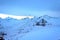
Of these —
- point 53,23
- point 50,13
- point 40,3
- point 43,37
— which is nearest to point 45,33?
point 43,37

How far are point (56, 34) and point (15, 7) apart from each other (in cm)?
67

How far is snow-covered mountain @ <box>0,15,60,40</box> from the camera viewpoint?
1677mm

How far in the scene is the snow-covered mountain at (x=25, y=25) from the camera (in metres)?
1.68

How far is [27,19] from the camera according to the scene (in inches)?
67.6

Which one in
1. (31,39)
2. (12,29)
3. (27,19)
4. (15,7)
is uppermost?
(15,7)

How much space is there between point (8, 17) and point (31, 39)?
43 cm

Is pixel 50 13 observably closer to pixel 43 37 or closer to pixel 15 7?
pixel 43 37

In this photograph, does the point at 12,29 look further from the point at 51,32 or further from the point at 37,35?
the point at 51,32

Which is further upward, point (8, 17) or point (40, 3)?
point (40, 3)

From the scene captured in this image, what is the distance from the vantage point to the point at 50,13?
5.65ft

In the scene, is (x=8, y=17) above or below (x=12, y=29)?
above

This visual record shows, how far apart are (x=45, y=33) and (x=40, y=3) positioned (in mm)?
424

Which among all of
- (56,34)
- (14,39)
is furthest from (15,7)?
(56,34)

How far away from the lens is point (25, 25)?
170 centimetres
